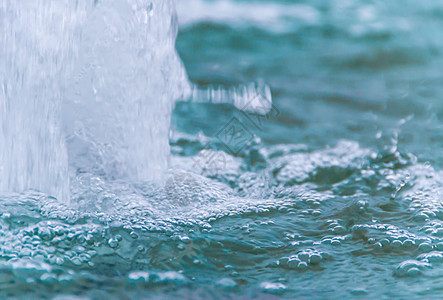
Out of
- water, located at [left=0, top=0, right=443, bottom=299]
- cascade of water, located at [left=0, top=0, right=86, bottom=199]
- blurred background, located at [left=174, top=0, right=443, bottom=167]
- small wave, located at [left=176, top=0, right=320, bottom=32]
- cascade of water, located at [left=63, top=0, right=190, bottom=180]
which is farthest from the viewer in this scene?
small wave, located at [left=176, top=0, right=320, bottom=32]

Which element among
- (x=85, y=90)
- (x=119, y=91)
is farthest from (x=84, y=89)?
(x=119, y=91)

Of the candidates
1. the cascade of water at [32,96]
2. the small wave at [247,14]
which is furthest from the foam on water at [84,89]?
the small wave at [247,14]

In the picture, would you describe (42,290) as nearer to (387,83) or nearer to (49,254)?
(49,254)

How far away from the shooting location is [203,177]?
2314 mm

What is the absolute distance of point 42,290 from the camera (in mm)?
1392

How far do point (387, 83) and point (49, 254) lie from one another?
2.82 meters

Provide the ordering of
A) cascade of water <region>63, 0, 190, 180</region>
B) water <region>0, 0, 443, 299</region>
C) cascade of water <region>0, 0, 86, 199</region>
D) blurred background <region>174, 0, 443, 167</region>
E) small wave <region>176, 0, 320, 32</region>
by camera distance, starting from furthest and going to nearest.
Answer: small wave <region>176, 0, 320, 32</region> → blurred background <region>174, 0, 443, 167</region> → cascade of water <region>63, 0, 190, 180</region> → cascade of water <region>0, 0, 86, 199</region> → water <region>0, 0, 443, 299</region>

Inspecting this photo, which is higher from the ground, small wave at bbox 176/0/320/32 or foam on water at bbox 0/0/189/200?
small wave at bbox 176/0/320/32

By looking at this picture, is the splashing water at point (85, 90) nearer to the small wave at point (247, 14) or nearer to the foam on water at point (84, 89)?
the foam on water at point (84, 89)

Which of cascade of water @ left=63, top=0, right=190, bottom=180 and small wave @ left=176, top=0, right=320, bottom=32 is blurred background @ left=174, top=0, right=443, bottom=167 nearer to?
small wave @ left=176, top=0, right=320, bottom=32

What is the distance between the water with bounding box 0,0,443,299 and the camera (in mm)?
1537

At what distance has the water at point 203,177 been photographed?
1537 millimetres

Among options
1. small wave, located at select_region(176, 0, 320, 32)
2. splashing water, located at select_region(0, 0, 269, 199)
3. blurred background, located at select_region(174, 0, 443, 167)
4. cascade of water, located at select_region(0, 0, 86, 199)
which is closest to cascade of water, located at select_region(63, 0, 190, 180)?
splashing water, located at select_region(0, 0, 269, 199)

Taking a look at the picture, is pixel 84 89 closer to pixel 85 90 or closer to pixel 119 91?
pixel 85 90
